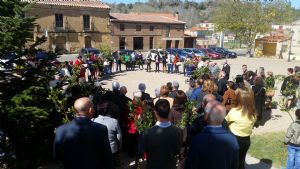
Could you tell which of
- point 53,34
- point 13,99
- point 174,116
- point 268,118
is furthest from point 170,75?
point 53,34

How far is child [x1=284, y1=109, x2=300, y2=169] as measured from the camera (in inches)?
215

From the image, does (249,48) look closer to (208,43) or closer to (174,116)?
(208,43)

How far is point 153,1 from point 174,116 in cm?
10912

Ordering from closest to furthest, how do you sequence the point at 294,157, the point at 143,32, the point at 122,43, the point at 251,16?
the point at 294,157
the point at 251,16
the point at 122,43
the point at 143,32

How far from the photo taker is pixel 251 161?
691 cm

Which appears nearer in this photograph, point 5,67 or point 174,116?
point 5,67

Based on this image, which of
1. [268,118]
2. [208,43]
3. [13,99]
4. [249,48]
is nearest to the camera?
[13,99]

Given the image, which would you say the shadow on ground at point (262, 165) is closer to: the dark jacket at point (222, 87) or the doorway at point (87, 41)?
the dark jacket at point (222, 87)

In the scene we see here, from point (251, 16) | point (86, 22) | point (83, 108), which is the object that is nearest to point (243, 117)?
point (83, 108)

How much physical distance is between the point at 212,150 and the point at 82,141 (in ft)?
5.30

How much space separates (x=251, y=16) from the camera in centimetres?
3866

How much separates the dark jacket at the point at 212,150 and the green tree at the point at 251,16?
38.2m

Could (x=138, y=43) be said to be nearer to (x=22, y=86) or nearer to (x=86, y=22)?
(x=86, y=22)

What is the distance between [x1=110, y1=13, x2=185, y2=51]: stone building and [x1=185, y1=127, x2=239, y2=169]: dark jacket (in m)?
39.4
